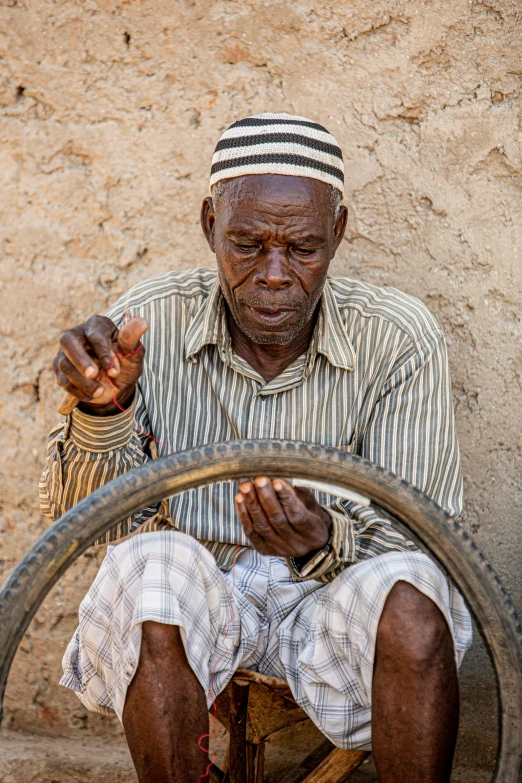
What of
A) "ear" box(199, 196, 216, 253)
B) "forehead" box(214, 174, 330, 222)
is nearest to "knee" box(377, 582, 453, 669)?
"forehead" box(214, 174, 330, 222)

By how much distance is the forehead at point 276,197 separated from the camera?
1806mm

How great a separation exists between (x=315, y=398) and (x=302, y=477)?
491mm

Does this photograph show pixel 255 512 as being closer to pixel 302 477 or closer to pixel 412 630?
pixel 302 477

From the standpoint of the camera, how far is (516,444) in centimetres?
229

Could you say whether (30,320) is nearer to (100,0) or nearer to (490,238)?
(100,0)

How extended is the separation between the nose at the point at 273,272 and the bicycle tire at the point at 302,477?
481 mm

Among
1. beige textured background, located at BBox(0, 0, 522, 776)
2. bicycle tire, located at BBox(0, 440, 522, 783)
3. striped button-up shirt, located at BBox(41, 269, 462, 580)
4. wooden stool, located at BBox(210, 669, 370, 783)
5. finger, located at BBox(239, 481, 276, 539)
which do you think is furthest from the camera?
beige textured background, located at BBox(0, 0, 522, 776)

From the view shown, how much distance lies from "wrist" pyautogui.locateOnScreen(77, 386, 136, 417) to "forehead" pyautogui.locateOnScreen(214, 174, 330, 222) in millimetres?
454

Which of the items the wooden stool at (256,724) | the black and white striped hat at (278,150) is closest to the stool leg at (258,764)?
the wooden stool at (256,724)

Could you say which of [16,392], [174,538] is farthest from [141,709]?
[16,392]

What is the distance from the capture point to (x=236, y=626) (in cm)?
173

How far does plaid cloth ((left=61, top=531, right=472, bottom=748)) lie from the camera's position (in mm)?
1584

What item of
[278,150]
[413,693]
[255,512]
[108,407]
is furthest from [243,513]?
[278,150]

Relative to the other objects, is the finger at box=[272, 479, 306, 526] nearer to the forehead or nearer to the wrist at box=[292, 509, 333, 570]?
the wrist at box=[292, 509, 333, 570]
